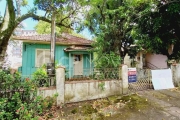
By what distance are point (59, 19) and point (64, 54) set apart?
2.87 metres

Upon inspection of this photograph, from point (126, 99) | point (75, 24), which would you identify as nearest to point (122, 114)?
point (126, 99)

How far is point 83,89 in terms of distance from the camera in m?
6.49

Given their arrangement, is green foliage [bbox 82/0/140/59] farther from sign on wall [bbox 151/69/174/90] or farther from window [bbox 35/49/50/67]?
window [bbox 35/49/50/67]

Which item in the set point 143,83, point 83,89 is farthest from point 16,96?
point 143,83

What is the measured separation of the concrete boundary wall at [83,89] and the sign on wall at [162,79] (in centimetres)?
193

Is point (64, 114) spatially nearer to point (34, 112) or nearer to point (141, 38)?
point (34, 112)

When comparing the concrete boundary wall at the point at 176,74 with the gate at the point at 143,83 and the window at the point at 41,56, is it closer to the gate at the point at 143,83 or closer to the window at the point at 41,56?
the gate at the point at 143,83

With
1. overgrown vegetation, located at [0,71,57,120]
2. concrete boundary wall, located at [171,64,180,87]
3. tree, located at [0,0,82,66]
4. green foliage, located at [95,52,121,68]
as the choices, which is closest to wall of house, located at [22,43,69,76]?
tree, located at [0,0,82,66]

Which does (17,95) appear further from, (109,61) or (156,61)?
(156,61)

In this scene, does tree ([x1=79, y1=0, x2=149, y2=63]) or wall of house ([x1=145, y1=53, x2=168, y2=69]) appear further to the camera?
wall of house ([x1=145, y1=53, x2=168, y2=69])

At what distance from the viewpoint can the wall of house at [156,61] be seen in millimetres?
14286

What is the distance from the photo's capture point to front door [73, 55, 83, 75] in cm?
1230

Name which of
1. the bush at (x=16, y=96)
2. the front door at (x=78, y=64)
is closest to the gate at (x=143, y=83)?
the bush at (x=16, y=96)

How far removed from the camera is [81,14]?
11812 millimetres
